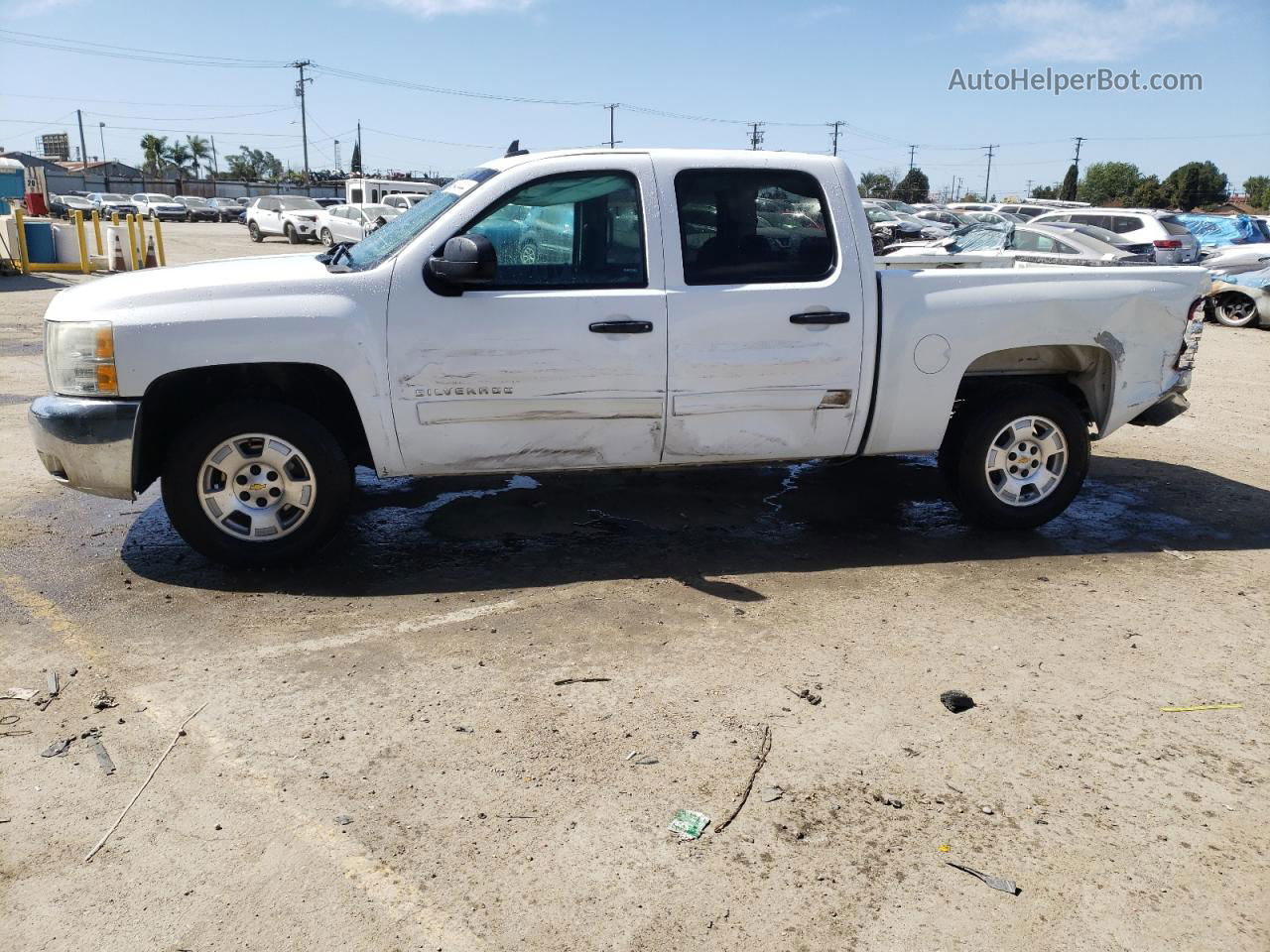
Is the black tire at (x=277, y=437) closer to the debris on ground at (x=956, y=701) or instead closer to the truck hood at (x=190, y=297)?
the truck hood at (x=190, y=297)

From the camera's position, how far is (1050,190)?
9088 cm

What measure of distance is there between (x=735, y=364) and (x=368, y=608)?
2121 millimetres

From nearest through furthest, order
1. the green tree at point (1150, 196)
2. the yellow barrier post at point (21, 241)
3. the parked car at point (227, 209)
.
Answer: the yellow barrier post at point (21, 241)
the parked car at point (227, 209)
the green tree at point (1150, 196)

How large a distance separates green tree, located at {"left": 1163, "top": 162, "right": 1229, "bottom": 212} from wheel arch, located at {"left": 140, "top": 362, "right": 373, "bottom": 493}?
7878 cm

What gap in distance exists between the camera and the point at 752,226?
204 inches

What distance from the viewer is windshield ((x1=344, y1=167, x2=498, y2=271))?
496 cm

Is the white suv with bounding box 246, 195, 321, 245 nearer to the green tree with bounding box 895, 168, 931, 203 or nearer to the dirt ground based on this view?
the dirt ground

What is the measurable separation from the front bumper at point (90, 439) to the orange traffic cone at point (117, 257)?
17455mm

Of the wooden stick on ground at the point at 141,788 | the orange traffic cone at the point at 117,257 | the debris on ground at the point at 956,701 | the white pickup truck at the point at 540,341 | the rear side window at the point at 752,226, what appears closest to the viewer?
the wooden stick on ground at the point at 141,788

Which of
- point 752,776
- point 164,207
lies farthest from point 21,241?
point 164,207

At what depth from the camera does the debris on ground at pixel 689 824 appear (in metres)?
3.06

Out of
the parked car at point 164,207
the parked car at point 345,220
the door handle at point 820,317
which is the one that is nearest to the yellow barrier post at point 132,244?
the parked car at point 345,220

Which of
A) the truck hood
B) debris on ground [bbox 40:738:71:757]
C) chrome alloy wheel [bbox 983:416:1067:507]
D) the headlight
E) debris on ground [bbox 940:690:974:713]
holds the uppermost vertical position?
the truck hood

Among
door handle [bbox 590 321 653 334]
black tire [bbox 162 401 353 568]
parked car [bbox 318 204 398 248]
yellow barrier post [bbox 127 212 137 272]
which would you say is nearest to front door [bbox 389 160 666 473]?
door handle [bbox 590 321 653 334]
